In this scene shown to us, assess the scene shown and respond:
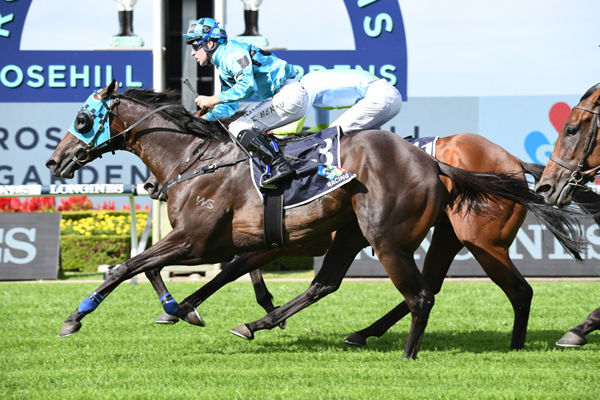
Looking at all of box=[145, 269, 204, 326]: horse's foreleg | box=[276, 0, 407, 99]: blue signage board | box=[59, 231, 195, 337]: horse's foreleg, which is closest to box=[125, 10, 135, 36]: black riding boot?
box=[276, 0, 407, 99]: blue signage board

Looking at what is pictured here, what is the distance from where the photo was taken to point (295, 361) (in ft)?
16.9

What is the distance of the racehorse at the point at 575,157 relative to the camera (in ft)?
16.7

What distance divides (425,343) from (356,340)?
50 centimetres

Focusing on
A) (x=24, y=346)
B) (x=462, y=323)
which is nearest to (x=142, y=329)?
(x=24, y=346)

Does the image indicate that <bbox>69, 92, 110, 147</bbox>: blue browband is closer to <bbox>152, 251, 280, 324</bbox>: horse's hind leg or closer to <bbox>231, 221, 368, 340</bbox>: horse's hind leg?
<bbox>152, 251, 280, 324</bbox>: horse's hind leg

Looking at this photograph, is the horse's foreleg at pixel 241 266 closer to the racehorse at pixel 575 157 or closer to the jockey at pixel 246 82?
the jockey at pixel 246 82

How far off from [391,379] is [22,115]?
11.7 m

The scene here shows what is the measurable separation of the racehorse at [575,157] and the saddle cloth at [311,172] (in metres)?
1.18

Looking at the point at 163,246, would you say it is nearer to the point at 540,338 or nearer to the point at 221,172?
the point at 221,172

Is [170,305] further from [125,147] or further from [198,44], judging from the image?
[198,44]

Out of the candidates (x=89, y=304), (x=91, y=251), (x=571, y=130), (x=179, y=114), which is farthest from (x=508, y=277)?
(x=91, y=251)

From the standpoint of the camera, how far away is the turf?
426cm

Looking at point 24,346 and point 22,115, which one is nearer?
point 24,346

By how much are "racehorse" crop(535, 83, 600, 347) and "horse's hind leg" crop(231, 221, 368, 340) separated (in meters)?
1.33
